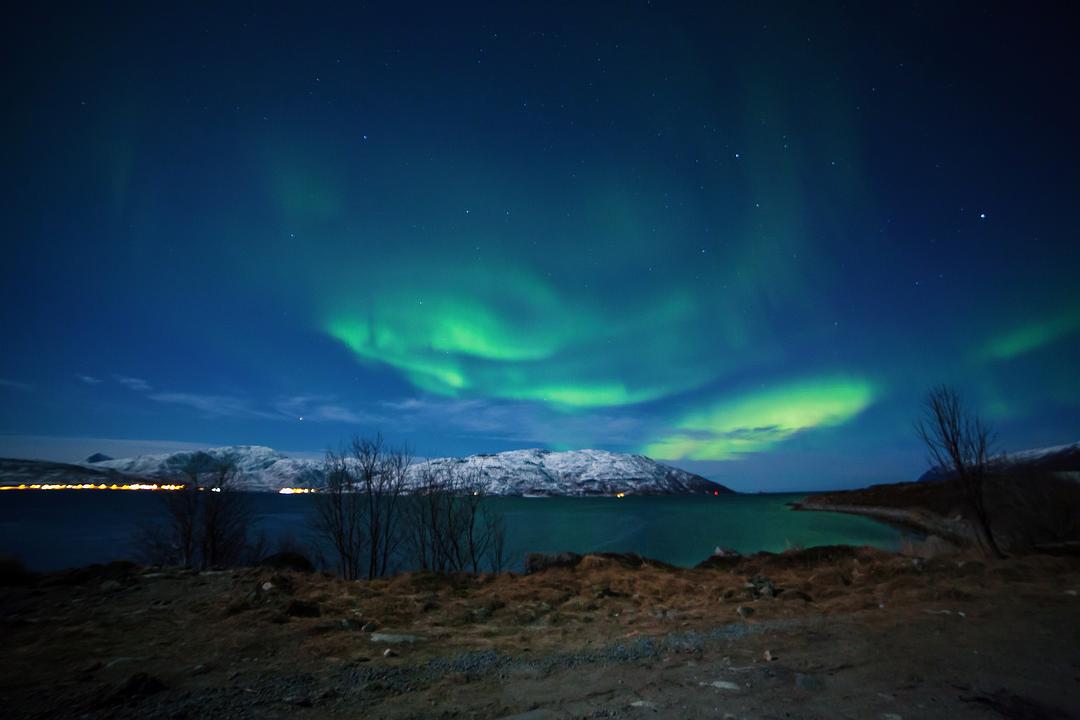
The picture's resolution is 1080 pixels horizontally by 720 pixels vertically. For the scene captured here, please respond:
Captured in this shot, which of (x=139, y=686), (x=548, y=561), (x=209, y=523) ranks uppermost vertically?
(x=139, y=686)

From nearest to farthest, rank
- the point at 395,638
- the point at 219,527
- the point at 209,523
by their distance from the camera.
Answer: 1. the point at 395,638
2. the point at 209,523
3. the point at 219,527

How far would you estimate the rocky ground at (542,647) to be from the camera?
652cm

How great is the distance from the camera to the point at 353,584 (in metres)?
16.5

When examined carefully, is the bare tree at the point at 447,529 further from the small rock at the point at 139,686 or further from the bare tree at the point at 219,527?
the small rock at the point at 139,686

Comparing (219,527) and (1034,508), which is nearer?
(1034,508)

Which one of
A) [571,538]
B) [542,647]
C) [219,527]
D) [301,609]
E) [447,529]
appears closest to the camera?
[542,647]

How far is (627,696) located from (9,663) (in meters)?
10.9

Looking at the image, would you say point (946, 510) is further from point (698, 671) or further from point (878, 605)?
point (698, 671)

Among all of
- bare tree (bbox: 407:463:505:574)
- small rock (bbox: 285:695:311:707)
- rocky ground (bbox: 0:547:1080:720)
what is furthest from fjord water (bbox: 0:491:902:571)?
small rock (bbox: 285:695:311:707)

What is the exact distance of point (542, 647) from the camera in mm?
10312

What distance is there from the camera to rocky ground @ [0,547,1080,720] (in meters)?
6.52

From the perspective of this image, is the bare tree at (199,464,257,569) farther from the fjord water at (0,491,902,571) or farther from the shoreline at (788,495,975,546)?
the shoreline at (788,495,975,546)

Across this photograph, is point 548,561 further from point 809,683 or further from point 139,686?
point 139,686

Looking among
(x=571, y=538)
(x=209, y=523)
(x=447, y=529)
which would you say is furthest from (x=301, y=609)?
(x=571, y=538)
